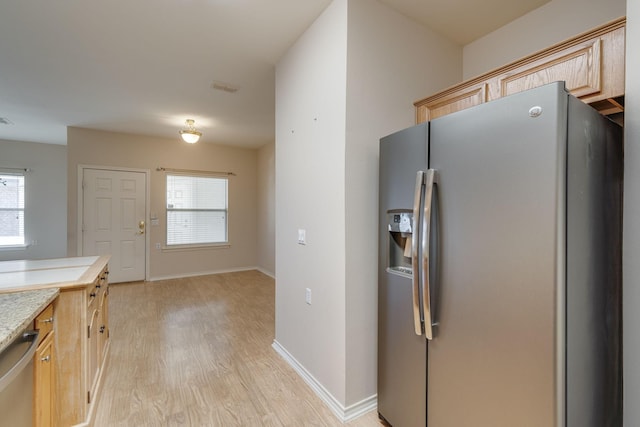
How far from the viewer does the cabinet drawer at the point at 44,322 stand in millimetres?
1382

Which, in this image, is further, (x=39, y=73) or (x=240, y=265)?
(x=240, y=265)

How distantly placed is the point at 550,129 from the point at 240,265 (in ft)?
19.6

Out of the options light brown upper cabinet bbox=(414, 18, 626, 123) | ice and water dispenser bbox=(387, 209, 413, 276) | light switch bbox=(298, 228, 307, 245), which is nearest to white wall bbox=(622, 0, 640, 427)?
light brown upper cabinet bbox=(414, 18, 626, 123)

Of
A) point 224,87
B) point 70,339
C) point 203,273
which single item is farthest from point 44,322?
point 203,273

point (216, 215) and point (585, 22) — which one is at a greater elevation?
point (585, 22)

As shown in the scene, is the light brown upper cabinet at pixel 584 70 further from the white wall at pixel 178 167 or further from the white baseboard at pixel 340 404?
the white wall at pixel 178 167

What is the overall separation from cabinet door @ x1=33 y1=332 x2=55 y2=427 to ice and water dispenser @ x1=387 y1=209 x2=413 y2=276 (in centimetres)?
183

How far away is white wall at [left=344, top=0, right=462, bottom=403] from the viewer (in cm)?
185

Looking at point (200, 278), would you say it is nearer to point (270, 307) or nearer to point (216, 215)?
point (216, 215)

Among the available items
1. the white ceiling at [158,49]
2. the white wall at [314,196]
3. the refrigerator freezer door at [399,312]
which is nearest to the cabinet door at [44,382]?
the white wall at [314,196]

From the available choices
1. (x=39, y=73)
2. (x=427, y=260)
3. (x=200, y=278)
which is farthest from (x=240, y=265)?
(x=427, y=260)

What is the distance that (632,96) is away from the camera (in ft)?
4.17

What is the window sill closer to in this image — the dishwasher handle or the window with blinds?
the window with blinds

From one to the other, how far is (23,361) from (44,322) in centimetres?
38
